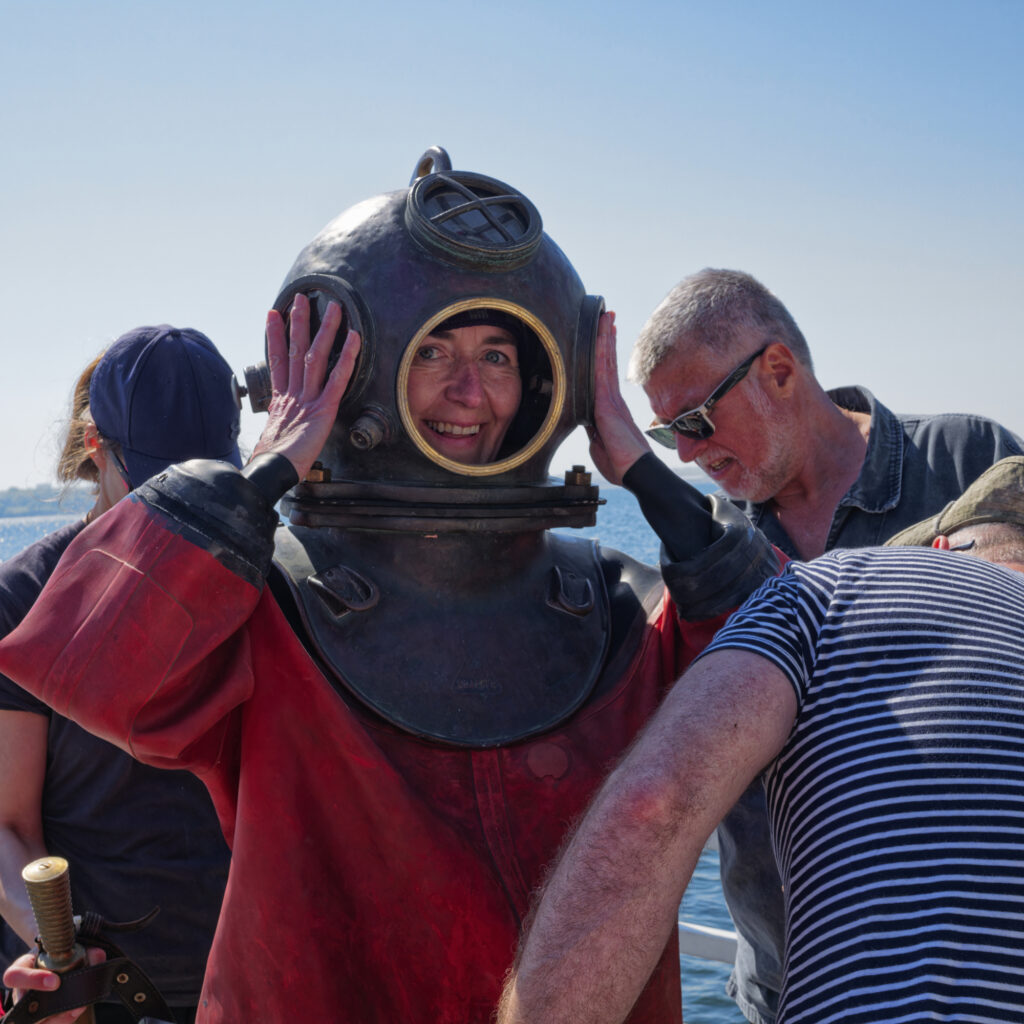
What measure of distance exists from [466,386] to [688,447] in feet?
5.38

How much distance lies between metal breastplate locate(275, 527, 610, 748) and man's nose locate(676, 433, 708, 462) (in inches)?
54.5

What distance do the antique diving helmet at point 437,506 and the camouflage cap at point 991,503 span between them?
0.78m

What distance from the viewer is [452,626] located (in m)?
2.33

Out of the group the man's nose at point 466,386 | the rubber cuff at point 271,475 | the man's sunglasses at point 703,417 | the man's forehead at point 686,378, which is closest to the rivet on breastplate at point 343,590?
the rubber cuff at point 271,475

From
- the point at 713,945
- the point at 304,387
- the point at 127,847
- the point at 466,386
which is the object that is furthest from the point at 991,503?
the point at 713,945

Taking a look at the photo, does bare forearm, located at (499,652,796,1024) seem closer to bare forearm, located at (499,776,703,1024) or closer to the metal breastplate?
bare forearm, located at (499,776,703,1024)

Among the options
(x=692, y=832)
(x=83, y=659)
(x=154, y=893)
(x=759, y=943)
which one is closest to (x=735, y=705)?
(x=692, y=832)

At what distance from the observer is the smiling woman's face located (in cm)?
240

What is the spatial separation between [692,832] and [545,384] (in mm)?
1515

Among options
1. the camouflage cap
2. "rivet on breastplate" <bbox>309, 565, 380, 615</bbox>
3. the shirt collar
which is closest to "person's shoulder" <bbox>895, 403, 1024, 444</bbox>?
the shirt collar

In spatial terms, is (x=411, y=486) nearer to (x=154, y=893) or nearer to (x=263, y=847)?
(x=263, y=847)

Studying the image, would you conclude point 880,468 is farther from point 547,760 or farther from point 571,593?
point 547,760

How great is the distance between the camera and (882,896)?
1.33 m

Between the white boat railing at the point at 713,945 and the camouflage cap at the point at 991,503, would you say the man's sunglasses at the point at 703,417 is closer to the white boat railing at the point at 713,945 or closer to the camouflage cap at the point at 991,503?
the camouflage cap at the point at 991,503
